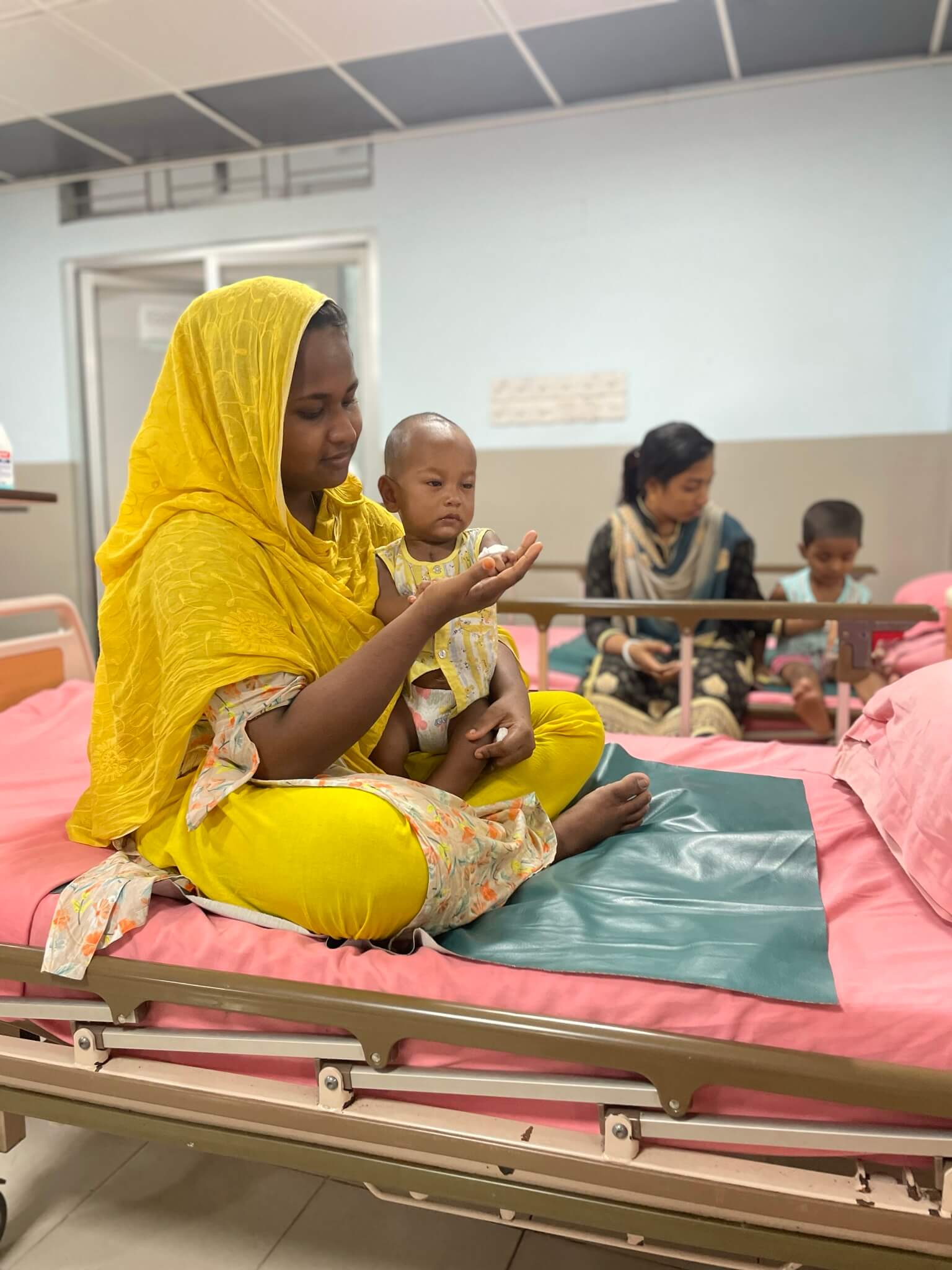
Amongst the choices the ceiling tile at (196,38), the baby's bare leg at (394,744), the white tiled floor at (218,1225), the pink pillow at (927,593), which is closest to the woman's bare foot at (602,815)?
the baby's bare leg at (394,744)

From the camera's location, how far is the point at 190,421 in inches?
60.1

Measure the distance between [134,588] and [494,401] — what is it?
3918 millimetres

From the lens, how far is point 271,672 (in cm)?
139

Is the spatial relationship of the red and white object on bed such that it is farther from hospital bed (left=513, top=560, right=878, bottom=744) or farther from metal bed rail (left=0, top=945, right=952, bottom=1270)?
metal bed rail (left=0, top=945, right=952, bottom=1270)

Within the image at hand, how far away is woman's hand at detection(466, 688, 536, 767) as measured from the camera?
161 centimetres

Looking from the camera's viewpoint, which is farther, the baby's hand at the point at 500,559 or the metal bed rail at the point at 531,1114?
the baby's hand at the point at 500,559

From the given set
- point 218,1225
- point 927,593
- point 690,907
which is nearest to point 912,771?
point 690,907

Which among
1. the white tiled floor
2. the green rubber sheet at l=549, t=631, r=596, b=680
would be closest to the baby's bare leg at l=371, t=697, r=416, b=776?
the white tiled floor

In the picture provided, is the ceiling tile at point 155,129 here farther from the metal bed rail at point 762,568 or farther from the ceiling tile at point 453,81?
the metal bed rail at point 762,568

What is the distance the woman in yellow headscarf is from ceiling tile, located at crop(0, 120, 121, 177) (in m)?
4.57

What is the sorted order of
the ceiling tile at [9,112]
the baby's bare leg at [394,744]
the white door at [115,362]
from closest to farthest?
1. the baby's bare leg at [394,744]
2. the ceiling tile at [9,112]
3. the white door at [115,362]

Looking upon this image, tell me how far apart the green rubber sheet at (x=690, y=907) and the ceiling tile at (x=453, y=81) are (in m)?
3.74

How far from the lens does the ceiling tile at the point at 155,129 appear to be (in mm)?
4773

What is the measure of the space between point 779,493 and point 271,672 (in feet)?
12.9
